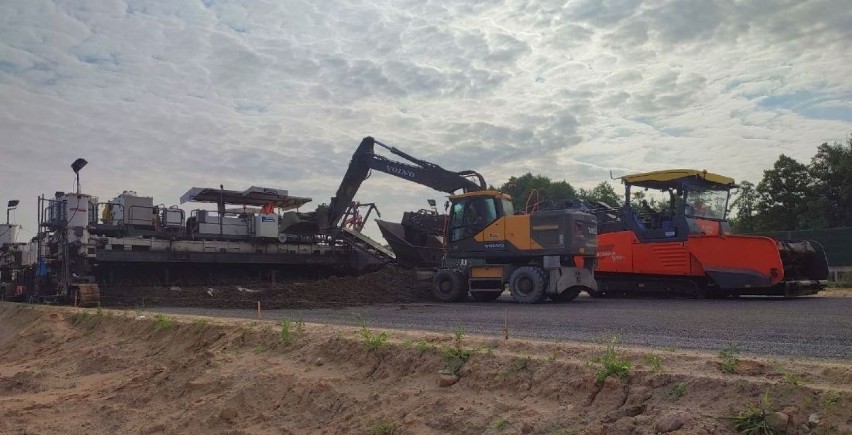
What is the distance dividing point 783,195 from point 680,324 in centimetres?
3718

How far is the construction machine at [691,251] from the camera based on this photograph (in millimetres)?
15227

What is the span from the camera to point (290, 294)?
17.7 m

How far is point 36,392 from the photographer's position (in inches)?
375

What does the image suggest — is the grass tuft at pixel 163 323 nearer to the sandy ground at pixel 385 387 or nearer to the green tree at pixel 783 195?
the sandy ground at pixel 385 387

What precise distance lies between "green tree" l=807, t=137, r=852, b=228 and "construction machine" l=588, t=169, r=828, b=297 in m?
25.1

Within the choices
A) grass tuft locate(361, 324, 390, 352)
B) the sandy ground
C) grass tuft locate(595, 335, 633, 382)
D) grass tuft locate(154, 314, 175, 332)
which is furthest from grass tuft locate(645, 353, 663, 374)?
grass tuft locate(154, 314, 175, 332)

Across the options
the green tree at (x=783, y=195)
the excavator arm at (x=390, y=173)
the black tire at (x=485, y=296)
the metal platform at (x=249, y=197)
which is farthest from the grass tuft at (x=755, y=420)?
the green tree at (x=783, y=195)

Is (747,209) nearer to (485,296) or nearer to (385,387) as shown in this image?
(485,296)

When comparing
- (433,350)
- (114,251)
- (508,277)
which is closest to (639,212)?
(508,277)

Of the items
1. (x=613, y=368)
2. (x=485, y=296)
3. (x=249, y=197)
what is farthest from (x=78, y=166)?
(x=613, y=368)

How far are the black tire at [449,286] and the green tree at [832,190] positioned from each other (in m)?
29.2

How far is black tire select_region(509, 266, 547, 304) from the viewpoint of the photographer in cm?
1592

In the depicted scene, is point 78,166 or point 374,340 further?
point 78,166

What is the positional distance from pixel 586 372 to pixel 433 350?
1.76 metres
